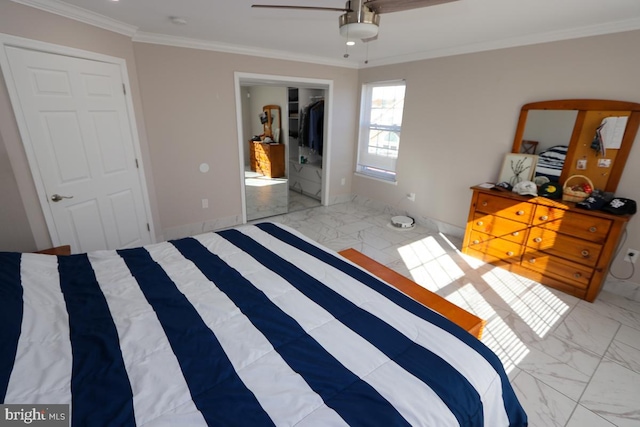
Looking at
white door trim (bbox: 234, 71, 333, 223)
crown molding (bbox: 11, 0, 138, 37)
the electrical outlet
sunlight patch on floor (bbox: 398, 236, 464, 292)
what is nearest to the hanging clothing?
white door trim (bbox: 234, 71, 333, 223)

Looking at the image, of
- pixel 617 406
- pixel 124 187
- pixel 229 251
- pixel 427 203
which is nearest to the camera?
pixel 617 406

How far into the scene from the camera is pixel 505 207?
2922 millimetres

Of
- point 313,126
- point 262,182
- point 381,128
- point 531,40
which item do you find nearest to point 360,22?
point 531,40

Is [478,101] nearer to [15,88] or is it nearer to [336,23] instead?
[336,23]

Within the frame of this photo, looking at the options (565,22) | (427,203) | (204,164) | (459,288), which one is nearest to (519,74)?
(565,22)

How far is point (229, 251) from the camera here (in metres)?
1.92

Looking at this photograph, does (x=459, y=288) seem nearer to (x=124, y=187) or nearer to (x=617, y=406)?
(x=617, y=406)

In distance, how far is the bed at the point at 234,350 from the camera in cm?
91

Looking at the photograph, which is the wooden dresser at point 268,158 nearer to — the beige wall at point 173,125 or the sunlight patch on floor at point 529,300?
the beige wall at point 173,125

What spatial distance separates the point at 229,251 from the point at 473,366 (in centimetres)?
148

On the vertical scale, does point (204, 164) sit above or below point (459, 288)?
above

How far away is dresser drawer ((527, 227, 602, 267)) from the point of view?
245cm

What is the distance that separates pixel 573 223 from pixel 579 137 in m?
0.84

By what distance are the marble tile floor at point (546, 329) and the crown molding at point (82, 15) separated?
2.89 metres
